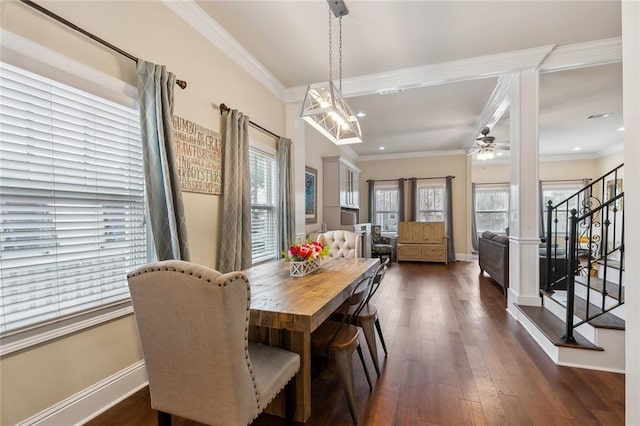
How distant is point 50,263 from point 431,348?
9.23 feet

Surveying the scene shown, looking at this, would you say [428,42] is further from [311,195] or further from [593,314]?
[311,195]

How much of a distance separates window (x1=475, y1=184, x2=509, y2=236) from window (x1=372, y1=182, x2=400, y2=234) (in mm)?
2482

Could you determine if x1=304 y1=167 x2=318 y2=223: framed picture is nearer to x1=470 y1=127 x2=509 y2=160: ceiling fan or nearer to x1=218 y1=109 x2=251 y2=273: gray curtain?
x1=218 y1=109 x2=251 y2=273: gray curtain

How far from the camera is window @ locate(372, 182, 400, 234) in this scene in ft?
26.9

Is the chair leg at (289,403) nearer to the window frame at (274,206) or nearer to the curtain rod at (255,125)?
the window frame at (274,206)

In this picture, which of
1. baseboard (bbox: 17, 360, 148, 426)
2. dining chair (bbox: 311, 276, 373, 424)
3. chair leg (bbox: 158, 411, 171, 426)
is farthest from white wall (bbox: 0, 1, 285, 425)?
dining chair (bbox: 311, 276, 373, 424)

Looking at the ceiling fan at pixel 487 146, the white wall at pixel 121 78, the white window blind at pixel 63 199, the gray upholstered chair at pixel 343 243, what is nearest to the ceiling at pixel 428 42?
the ceiling fan at pixel 487 146

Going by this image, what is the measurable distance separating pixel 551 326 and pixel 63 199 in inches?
152

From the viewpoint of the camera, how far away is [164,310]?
1.16 m

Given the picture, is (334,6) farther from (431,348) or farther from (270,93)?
(431,348)

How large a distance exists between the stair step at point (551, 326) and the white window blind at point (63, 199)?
10.9 ft

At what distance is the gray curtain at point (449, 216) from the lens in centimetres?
746

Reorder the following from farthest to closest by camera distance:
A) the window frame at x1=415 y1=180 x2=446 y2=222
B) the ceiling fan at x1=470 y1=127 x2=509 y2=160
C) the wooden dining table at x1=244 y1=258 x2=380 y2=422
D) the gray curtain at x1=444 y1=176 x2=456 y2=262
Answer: the window frame at x1=415 y1=180 x2=446 y2=222, the gray curtain at x1=444 y1=176 x2=456 y2=262, the ceiling fan at x1=470 y1=127 x2=509 y2=160, the wooden dining table at x1=244 y1=258 x2=380 y2=422

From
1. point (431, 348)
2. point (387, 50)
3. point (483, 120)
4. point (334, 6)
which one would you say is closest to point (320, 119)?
point (334, 6)
